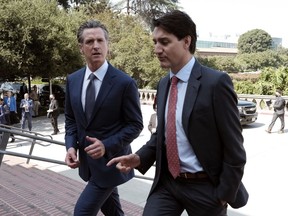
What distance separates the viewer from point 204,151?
6.33 feet

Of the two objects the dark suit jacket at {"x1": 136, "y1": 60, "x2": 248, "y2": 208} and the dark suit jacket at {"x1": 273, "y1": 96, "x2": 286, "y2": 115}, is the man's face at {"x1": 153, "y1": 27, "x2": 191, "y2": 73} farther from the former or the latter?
the dark suit jacket at {"x1": 273, "y1": 96, "x2": 286, "y2": 115}

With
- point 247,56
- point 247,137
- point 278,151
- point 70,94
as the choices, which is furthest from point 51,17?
point 247,56

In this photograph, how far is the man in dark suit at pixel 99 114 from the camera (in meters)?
2.54

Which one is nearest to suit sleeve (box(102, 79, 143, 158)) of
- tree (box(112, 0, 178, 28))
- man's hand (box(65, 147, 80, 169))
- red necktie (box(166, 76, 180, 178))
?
man's hand (box(65, 147, 80, 169))

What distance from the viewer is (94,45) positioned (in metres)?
2.56

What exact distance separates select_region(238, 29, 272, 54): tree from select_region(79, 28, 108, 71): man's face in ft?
320

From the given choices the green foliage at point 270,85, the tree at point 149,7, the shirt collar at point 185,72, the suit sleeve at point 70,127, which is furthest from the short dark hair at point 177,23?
the tree at point 149,7

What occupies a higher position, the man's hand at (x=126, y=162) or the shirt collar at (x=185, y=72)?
the shirt collar at (x=185, y=72)

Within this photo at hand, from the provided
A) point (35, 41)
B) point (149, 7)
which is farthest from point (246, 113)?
point (149, 7)

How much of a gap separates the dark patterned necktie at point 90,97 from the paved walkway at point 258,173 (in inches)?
139

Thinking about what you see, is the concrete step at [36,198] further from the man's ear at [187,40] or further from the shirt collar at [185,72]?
the man's ear at [187,40]

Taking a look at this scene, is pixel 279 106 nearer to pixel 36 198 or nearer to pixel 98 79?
pixel 36 198

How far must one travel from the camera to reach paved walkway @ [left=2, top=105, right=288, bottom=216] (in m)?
5.79

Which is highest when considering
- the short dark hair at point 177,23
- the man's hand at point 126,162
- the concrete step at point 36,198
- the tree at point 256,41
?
the tree at point 256,41
